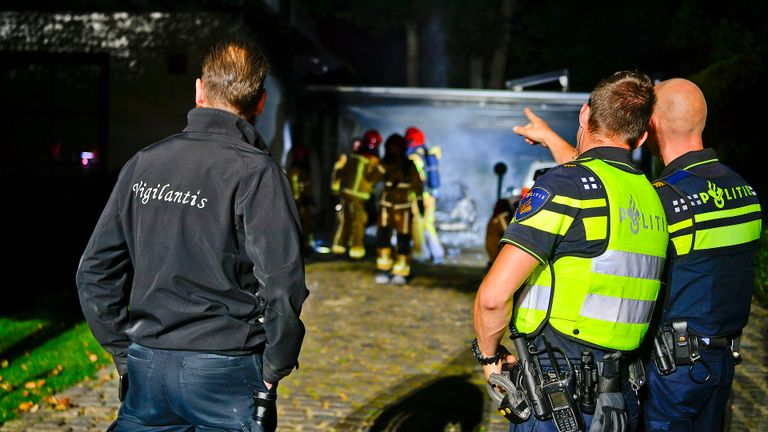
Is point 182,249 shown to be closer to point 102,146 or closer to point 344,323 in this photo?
point 344,323

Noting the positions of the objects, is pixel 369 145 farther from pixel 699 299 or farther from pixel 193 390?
pixel 193 390

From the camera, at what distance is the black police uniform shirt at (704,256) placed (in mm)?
3592

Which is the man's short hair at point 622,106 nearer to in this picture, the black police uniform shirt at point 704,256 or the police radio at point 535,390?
the black police uniform shirt at point 704,256

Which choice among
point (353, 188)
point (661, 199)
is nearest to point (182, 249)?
point (661, 199)

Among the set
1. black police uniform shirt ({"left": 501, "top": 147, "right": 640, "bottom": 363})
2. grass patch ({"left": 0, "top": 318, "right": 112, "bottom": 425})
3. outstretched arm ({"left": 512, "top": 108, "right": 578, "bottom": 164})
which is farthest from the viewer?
grass patch ({"left": 0, "top": 318, "right": 112, "bottom": 425})

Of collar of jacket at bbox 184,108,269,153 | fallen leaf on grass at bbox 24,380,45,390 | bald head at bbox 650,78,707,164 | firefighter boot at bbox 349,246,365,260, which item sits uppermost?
bald head at bbox 650,78,707,164

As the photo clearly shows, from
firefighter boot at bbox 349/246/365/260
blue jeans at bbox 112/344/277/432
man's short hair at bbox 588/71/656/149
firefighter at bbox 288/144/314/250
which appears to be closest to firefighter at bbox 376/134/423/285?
firefighter boot at bbox 349/246/365/260

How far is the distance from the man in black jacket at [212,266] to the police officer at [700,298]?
5.22 feet

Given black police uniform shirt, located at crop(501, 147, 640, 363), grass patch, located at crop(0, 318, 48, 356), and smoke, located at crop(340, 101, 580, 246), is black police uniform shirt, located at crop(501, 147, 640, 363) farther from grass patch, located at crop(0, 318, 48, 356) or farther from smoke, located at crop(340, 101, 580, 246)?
smoke, located at crop(340, 101, 580, 246)

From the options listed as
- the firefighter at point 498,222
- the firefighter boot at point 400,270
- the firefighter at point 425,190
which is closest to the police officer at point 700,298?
the firefighter at point 498,222

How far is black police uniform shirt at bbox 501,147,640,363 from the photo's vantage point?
2.95 meters

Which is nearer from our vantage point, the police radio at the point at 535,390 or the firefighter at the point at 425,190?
the police radio at the point at 535,390

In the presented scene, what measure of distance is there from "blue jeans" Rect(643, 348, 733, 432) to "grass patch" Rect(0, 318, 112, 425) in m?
4.25

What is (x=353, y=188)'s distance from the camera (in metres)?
14.0
